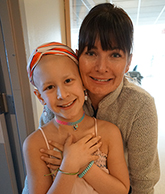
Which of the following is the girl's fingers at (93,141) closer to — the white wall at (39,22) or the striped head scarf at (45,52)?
the striped head scarf at (45,52)

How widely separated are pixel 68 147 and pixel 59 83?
0.30 m

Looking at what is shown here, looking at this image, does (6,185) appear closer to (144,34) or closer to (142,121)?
(142,121)

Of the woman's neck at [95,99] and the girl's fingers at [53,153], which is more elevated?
the woman's neck at [95,99]

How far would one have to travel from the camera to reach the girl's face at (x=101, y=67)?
0.66 m

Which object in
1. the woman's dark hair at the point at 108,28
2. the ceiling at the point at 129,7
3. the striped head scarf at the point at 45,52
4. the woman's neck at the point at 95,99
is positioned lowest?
the woman's neck at the point at 95,99

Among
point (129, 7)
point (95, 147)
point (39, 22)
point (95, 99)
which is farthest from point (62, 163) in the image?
point (129, 7)

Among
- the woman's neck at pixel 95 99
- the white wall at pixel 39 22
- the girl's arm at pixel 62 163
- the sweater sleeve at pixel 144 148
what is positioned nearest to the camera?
the girl's arm at pixel 62 163

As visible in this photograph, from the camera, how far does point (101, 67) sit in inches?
25.7

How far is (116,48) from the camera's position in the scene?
25.3 inches

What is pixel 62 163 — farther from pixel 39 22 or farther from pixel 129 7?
pixel 129 7

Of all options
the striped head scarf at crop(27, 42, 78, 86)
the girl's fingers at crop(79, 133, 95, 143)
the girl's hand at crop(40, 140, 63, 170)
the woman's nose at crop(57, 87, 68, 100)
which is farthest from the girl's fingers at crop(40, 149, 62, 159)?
the striped head scarf at crop(27, 42, 78, 86)

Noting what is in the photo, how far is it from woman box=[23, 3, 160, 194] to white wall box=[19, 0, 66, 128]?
0.46 meters

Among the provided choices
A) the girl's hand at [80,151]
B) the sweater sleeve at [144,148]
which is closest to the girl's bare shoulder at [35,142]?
the girl's hand at [80,151]

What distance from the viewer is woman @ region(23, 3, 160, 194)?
24.8 inches
